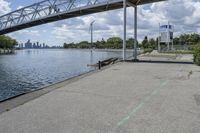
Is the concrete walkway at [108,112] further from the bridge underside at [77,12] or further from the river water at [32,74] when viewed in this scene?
the bridge underside at [77,12]

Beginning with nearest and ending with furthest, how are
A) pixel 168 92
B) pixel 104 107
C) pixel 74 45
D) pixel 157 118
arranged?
pixel 157 118 → pixel 104 107 → pixel 168 92 → pixel 74 45

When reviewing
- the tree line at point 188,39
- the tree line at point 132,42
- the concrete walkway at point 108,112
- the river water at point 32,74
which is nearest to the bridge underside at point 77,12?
the river water at point 32,74

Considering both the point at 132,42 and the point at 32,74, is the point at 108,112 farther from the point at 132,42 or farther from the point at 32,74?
the point at 132,42

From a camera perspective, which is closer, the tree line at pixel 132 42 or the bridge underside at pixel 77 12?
the bridge underside at pixel 77 12

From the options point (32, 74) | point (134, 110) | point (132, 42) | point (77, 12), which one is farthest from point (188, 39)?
point (134, 110)

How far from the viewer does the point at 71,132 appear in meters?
5.06

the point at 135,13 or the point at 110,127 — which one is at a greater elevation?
the point at 135,13

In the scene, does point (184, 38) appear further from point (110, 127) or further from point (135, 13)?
point (110, 127)

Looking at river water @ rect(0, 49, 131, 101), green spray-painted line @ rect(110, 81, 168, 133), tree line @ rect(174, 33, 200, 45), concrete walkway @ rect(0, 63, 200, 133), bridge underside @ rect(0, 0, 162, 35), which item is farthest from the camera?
tree line @ rect(174, 33, 200, 45)

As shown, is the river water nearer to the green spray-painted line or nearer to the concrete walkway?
the concrete walkway

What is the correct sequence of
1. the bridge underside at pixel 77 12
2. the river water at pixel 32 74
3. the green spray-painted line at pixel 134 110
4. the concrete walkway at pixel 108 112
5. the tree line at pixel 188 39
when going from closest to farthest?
the concrete walkway at pixel 108 112, the green spray-painted line at pixel 134 110, the river water at pixel 32 74, the bridge underside at pixel 77 12, the tree line at pixel 188 39

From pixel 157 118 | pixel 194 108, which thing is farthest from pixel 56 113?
pixel 194 108

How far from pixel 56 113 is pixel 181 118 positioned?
2786 millimetres

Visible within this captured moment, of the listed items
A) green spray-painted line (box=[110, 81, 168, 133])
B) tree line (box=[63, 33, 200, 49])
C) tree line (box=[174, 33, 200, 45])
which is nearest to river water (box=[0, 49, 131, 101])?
green spray-painted line (box=[110, 81, 168, 133])
